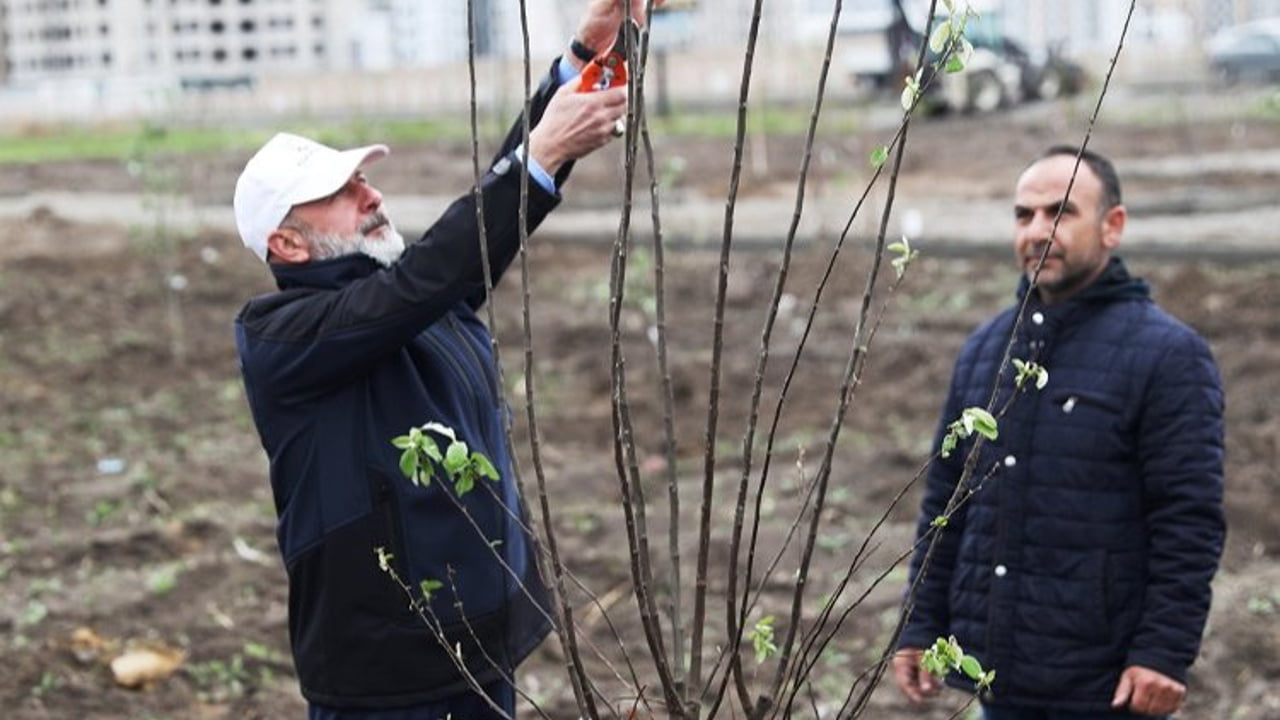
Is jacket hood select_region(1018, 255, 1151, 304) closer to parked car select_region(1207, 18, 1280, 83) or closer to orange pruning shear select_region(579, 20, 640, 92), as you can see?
orange pruning shear select_region(579, 20, 640, 92)

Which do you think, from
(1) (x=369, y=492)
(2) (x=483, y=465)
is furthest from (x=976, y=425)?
(1) (x=369, y=492)

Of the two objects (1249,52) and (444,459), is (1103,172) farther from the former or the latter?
(1249,52)

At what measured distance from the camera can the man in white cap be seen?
3.46 m

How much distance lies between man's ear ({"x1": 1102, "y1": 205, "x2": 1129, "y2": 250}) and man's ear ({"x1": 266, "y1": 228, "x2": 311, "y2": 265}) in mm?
1612

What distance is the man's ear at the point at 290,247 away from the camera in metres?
3.54

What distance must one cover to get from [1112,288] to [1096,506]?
0.45 m

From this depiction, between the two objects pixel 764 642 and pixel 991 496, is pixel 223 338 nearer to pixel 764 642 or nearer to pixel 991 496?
pixel 991 496

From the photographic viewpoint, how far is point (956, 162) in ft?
81.5

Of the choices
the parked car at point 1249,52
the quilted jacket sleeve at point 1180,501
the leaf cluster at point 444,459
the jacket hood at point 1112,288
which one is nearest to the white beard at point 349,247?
the leaf cluster at point 444,459

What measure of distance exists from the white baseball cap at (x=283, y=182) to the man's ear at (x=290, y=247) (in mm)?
21

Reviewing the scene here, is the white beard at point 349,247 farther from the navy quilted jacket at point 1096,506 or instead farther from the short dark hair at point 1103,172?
the short dark hair at point 1103,172

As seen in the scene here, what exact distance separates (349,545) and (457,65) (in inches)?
2982

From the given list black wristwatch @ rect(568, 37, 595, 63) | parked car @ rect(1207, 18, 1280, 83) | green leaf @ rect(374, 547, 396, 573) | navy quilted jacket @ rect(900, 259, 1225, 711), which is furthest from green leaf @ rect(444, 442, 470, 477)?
parked car @ rect(1207, 18, 1280, 83)

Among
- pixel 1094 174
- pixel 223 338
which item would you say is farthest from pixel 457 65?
pixel 1094 174
